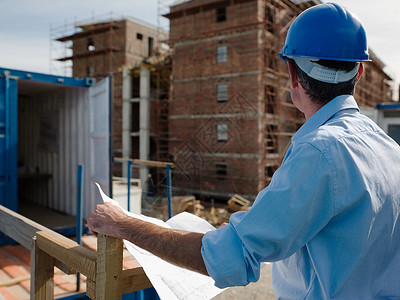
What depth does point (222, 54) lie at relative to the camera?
79.4ft

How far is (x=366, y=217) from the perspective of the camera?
113 centimetres

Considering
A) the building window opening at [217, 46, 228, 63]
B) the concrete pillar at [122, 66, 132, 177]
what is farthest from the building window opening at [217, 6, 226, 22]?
the concrete pillar at [122, 66, 132, 177]

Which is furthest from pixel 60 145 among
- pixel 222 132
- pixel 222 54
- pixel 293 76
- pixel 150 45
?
pixel 150 45

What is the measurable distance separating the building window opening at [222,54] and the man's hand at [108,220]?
23466 millimetres

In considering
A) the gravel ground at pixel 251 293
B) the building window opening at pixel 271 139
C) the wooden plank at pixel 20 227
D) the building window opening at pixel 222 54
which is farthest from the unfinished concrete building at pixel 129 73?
the wooden plank at pixel 20 227

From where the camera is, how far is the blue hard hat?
131 cm

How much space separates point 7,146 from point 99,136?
1.53m

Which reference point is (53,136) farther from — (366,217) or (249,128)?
(249,128)

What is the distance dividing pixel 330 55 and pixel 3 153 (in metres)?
6.11

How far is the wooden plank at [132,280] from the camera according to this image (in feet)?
5.10

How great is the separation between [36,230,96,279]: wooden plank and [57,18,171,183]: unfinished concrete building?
24.5m

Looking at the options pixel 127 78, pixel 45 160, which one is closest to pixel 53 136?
pixel 45 160

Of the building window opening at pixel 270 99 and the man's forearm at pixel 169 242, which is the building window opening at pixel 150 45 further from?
the man's forearm at pixel 169 242

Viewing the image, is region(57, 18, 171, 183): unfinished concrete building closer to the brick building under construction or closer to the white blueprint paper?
the brick building under construction
